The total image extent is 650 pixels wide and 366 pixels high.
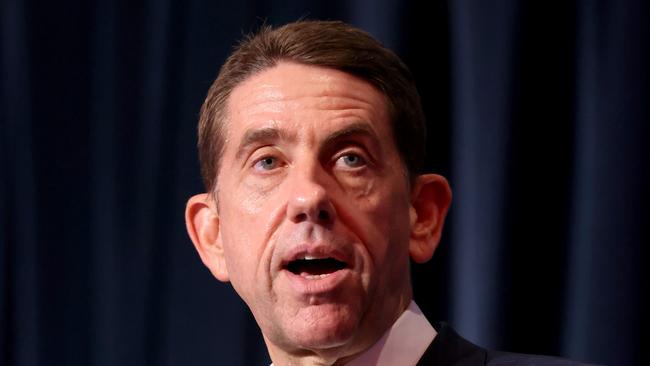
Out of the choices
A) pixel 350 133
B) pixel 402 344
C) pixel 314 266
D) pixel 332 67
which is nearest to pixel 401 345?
pixel 402 344

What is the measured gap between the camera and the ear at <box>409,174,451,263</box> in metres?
1.63

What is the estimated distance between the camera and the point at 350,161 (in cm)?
151

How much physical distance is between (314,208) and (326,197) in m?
0.03

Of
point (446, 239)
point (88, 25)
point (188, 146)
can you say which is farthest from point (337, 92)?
point (88, 25)

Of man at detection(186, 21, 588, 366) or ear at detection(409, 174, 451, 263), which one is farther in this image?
ear at detection(409, 174, 451, 263)

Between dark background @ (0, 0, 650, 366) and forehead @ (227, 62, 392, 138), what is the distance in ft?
1.57

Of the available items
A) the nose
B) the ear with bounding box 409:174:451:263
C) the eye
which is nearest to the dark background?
the ear with bounding box 409:174:451:263

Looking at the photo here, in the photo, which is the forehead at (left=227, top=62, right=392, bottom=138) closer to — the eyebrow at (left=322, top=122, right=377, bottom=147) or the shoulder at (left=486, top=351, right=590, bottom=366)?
the eyebrow at (left=322, top=122, right=377, bottom=147)

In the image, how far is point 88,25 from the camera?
2270mm

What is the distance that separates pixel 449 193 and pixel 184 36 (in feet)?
2.78

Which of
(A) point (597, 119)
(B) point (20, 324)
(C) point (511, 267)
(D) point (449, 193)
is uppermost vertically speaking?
(A) point (597, 119)

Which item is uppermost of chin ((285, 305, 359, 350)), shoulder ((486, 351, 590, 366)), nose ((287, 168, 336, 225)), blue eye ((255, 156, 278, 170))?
blue eye ((255, 156, 278, 170))

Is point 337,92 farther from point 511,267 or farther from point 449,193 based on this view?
point 511,267

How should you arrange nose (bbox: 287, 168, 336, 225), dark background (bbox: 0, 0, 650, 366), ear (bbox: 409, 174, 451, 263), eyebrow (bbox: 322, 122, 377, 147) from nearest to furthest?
1. nose (bbox: 287, 168, 336, 225)
2. eyebrow (bbox: 322, 122, 377, 147)
3. ear (bbox: 409, 174, 451, 263)
4. dark background (bbox: 0, 0, 650, 366)
